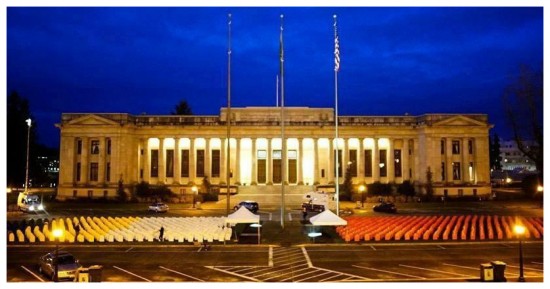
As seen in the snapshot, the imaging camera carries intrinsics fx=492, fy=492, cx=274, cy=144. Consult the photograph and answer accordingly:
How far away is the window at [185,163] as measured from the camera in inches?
3022

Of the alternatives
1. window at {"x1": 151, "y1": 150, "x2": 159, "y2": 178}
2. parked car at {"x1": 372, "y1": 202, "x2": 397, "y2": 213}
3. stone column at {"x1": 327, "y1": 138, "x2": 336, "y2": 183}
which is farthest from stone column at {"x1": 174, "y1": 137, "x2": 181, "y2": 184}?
parked car at {"x1": 372, "y1": 202, "x2": 397, "y2": 213}

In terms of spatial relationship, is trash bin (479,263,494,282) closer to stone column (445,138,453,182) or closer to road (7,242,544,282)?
road (7,242,544,282)

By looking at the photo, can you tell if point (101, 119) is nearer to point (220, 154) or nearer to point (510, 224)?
point (220, 154)

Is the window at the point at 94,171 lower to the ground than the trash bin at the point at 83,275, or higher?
higher

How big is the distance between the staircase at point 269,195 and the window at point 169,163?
10934 mm

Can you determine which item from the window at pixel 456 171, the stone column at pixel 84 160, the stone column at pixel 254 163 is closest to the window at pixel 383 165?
the window at pixel 456 171

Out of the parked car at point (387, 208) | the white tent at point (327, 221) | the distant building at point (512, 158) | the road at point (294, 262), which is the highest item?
the distant building at point (512, 158)

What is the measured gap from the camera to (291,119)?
259 feet

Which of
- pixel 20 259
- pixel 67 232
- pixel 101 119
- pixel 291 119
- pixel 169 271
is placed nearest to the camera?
pixel 169 271

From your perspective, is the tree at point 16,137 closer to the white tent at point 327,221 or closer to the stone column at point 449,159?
the white tent at point 327,221

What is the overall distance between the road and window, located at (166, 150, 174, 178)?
146 ft

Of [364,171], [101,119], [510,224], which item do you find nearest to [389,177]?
[364,171]

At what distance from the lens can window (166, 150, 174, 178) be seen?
7625 cm

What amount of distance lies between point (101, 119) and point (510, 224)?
56922 mm
